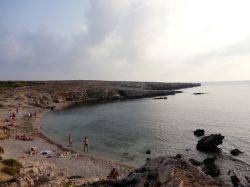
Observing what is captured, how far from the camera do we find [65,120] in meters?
69.8

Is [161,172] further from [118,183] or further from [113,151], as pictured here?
[113,151]

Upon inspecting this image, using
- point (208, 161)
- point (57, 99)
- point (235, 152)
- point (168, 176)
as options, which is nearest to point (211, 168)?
point (208, 161)

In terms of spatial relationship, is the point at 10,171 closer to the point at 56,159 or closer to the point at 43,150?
the point at 56,159

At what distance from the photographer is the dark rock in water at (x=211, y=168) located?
29875 mm

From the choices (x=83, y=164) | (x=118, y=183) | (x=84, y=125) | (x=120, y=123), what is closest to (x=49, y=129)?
(x=84, y=125)

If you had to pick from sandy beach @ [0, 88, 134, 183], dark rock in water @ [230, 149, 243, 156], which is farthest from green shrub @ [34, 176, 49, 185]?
dark rock in water @ [230, 149, 243, 156]

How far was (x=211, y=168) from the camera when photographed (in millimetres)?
31703

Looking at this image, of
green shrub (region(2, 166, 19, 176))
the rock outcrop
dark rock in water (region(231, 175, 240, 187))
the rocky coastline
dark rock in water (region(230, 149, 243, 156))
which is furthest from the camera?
dark rock in water (region(230, 149, 243, 156))

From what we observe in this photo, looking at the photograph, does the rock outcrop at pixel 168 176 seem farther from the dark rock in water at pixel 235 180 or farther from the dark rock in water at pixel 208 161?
the dark rock in water at pixel 208 161

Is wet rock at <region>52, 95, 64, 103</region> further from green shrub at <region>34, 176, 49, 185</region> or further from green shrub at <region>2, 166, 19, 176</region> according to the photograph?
green shrub at <region>34, 176, 49, 185</region>

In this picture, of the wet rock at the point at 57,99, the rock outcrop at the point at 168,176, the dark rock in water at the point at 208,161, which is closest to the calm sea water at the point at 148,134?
the dark rock in water at the point at 208,161

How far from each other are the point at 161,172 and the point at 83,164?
22.7 m

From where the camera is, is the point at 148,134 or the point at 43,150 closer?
the point at 43,150

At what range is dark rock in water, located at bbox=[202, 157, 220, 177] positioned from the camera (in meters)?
29.9
